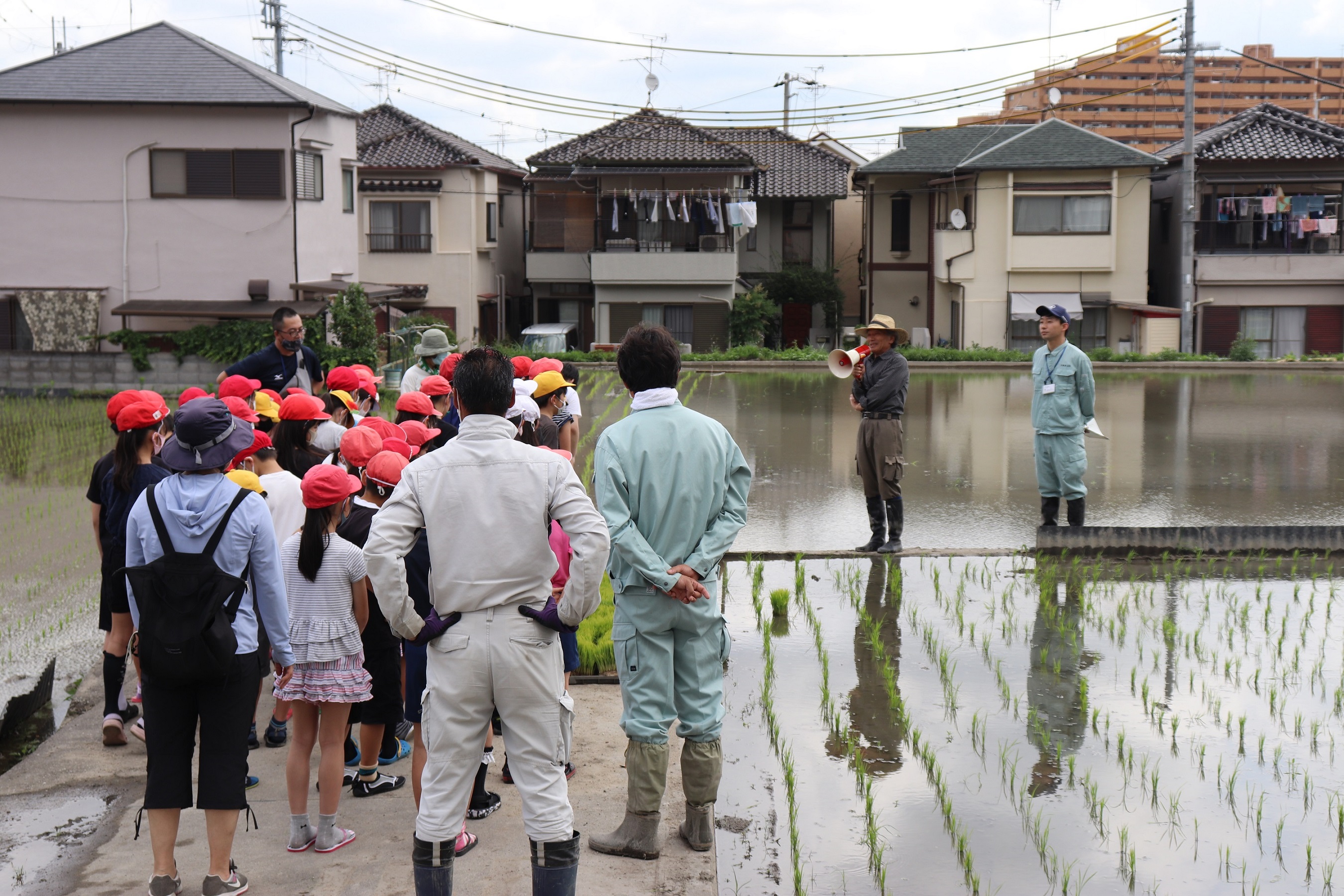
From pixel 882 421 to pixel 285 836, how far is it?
5.34 m

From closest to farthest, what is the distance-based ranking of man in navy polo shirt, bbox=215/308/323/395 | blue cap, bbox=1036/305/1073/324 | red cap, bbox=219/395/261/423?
red cap, bbox=219/395/261/423, man in navy polo shirt, bbox=215/308/323/395, blue cap, bbox=1036/305/1073/324

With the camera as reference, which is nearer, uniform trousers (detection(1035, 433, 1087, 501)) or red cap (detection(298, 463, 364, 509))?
red cap (detection(298, 463, 364, 509))

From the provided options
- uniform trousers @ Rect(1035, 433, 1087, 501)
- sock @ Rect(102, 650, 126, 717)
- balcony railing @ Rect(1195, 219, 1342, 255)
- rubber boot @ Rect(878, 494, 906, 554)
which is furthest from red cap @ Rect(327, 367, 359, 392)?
balcony railing @ Rect(1195, 219, 1342, 255)

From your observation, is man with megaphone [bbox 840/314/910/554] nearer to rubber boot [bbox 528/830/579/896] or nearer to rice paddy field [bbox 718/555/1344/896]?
rice paddy field [bbox 718/555/1344/896]

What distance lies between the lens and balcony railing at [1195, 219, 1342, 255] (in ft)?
103

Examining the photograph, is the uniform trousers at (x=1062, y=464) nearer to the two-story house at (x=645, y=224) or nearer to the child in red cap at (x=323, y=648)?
the child in red cap at (x=323, y=648)

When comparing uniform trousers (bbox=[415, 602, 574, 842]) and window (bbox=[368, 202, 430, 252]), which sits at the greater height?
window (bbox=[368, 202, 430, 252])

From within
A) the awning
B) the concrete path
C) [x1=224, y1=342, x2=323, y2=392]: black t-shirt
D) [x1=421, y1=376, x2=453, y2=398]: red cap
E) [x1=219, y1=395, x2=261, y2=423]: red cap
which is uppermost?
the awning

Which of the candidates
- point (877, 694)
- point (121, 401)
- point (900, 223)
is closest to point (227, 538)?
point (121, 401)

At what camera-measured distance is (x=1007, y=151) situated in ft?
103

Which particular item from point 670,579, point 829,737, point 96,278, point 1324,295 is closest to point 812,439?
point 829,737

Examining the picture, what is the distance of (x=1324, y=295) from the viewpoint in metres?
31.6

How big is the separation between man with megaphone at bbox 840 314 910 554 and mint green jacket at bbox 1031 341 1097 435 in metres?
1.08

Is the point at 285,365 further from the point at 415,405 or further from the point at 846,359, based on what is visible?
the point at 846,359
